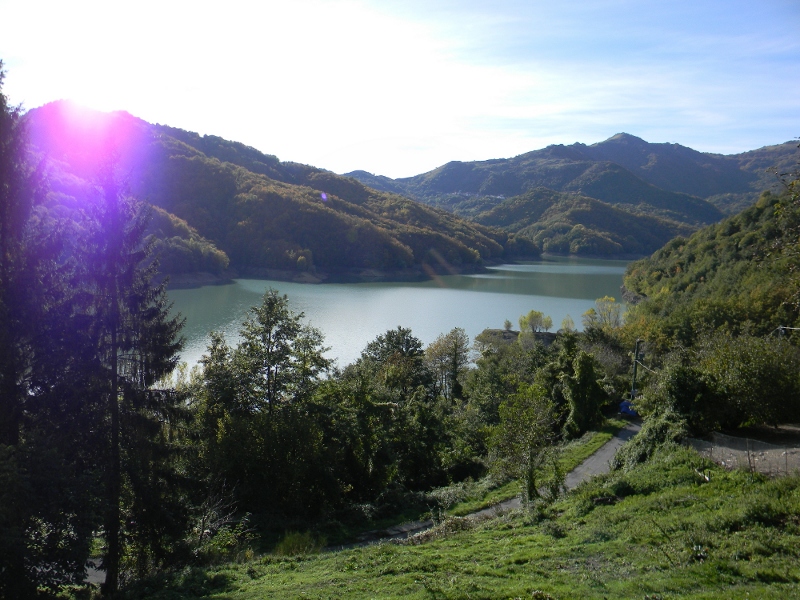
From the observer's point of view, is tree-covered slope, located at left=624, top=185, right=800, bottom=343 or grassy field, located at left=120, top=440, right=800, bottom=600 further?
tree-covered slope, located at left=624, top=185, right=800, bottom=343

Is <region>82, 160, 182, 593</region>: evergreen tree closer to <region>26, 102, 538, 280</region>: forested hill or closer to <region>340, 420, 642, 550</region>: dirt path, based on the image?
<region>340, 420, 642, 550</region>: dirt path

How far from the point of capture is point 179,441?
950 cm

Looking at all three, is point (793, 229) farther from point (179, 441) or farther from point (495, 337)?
point (495, 337)

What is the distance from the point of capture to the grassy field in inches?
198

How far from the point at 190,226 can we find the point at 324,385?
8734 centimetres

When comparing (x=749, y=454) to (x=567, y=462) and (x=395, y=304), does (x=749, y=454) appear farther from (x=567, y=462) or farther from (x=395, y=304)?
(x=395, y=304)

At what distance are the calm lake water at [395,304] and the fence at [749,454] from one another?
71.2 ft

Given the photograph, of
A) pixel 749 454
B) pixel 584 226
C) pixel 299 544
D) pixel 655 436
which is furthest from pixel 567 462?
pixel 584 226

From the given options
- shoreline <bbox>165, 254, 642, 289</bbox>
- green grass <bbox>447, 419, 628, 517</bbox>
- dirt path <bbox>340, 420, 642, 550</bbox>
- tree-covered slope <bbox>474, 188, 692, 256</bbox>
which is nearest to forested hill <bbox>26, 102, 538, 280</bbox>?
shoreline <bbox>165, 254, 642, 289</bbox>

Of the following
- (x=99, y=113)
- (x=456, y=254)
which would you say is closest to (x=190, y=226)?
(x=99, y=113)

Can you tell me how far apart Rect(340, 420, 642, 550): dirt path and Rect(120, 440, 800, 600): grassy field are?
5.59 feet

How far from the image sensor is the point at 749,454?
8.02 meters

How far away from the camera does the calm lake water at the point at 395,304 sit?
128 feet

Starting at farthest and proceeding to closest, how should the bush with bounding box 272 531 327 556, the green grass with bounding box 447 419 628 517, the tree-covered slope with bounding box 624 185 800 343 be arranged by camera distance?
the tree-covered slope with bounding box 624 185 800 343 < the green grass with bounding box 447 419 628 517 < the bush with bounding box 272 531 327 556
